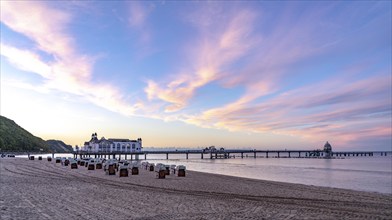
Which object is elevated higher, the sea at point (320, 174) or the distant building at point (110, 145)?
the distant building at point (110, 145)

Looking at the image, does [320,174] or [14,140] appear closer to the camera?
[320,174]

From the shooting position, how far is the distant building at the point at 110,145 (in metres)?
153

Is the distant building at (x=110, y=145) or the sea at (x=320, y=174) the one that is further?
the distant building at (x=110, y=145)

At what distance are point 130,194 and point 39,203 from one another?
15.4 ft

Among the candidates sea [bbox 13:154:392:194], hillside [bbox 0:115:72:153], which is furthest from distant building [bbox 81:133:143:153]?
sea [bbox 13:154:392:194]

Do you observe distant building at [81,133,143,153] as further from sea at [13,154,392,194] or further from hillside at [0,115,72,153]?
sea at [13,154,392,194]

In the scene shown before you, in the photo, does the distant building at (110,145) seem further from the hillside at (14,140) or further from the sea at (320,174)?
the sea at (320,174)

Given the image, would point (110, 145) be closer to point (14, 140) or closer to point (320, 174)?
point (14, 140)

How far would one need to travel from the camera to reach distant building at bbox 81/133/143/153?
15325 cm

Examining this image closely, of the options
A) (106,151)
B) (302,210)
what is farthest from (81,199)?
(106,151)

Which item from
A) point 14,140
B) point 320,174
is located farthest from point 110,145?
point 320,174

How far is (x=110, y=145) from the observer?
15600cm

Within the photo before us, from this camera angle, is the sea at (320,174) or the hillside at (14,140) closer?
the sea at (320,174)

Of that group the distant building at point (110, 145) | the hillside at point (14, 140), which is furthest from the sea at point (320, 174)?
the hillside at point (14, 140)
